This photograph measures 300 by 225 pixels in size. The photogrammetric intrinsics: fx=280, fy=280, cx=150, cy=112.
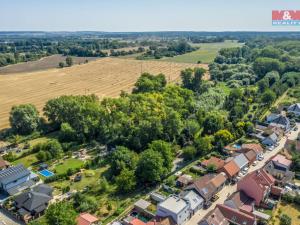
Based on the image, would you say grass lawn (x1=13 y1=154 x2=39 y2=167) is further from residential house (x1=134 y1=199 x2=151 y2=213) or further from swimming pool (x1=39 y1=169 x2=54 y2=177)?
residential house (x1=134 y1=199 x2=151 y2=213)

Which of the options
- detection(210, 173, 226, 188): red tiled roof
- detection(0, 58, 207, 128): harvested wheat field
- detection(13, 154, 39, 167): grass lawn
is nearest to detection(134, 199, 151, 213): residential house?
detection(210, 173, 226, 188): red tiled roof

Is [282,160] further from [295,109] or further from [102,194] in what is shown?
Result: [295,109]

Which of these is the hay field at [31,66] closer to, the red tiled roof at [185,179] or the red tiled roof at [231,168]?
the red tiled roof at [185,179]

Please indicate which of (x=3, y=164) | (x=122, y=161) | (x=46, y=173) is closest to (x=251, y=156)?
(x=122, y=161)

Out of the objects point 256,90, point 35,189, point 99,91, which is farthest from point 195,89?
point 35,189

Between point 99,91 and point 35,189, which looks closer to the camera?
point 35,189

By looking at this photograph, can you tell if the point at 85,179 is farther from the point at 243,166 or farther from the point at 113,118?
the point at 243,166
